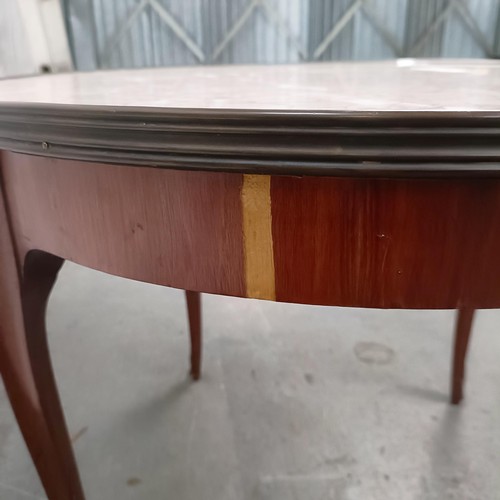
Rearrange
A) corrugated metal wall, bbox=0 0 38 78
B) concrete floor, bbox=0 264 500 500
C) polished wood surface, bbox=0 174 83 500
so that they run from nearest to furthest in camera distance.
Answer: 1. polished wood surface, bbox=0 174 83 500
2. concrete floor, bbox=0 264 500 500
3. corrugated metal wall, bbox=0 0 38 78

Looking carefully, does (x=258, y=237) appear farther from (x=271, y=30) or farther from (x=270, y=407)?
(x=271, y=30)

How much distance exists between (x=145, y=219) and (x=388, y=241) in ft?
0.41

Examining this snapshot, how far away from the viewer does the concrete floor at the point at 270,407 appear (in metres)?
0.75

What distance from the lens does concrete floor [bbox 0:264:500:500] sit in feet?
2.45

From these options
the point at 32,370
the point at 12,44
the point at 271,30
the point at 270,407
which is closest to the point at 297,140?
the point at 32,370

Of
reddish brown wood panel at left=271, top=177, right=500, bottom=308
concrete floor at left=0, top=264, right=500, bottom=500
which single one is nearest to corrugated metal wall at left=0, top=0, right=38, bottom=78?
concrete floor at left=0, top=264, right=500, bottom=500

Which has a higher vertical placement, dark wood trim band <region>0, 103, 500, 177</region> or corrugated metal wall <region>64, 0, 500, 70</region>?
dark wood trim band <region>0, 103, 500, 177</region>

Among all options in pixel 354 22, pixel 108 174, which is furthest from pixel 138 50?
pixel 108 174

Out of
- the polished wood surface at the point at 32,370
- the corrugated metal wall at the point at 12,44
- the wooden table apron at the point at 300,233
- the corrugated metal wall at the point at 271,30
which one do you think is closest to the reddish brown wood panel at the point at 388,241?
the wooden table apron at the point at 300,233

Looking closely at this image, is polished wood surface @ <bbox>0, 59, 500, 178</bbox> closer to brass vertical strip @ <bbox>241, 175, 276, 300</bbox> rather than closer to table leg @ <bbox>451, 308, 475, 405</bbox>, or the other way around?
brass vertical strip @ <bbox>241, 175, 276, 300</bbox>

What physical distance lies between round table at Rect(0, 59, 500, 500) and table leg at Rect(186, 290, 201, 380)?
58cm

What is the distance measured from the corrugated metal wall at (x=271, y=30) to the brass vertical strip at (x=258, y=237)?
236 cm

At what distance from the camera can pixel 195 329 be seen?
94cm

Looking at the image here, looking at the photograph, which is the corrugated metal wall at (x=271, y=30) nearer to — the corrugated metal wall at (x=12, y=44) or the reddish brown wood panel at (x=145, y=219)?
the corrugated metal wall at (x=12, y=44)
